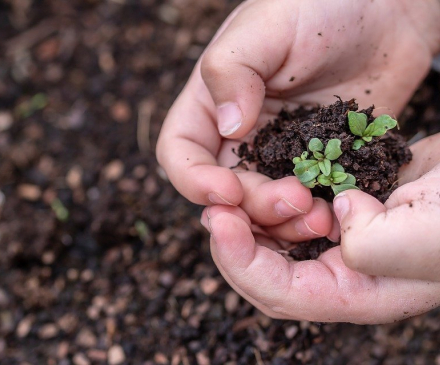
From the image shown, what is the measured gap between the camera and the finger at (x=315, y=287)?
1789mm

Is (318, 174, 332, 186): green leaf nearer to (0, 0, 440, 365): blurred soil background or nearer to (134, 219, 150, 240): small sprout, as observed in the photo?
(0, 0, 440, 365): blurred soil background

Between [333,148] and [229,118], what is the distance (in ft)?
1.43

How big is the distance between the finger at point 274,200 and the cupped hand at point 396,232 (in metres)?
0.15

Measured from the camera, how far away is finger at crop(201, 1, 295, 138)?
1.98 meters

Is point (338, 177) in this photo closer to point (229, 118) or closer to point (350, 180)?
point (350, 180)

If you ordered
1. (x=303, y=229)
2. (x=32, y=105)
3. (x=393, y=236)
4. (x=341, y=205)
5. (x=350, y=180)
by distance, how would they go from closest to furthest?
(x=393, y=236), (x=341, y=205), (x=350, y=180), (x=303, y=229), (x=32, y=105)

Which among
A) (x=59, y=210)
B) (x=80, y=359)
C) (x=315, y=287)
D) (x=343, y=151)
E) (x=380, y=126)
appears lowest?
(x=80, y=359)

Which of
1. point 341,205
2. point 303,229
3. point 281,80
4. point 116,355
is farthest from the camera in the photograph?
point 116,355

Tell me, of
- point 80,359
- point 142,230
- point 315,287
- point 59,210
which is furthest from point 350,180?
point 59,210

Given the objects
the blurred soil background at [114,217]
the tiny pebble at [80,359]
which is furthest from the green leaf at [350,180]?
the tiny pebble at [80,359]

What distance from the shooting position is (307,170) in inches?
72.1

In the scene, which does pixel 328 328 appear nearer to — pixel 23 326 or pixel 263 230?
pixel 263 230

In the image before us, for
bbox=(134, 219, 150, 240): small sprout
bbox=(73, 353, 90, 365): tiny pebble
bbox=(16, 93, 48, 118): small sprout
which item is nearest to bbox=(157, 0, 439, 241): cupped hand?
bbox=(134, 219, 150, 240): small sprout

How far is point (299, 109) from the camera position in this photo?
223 cm
